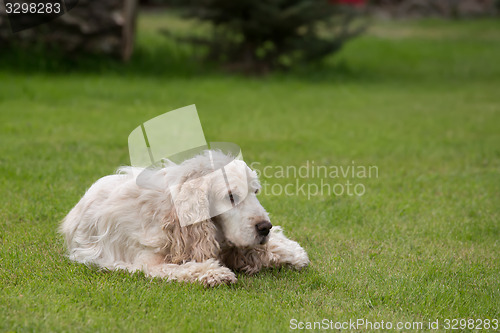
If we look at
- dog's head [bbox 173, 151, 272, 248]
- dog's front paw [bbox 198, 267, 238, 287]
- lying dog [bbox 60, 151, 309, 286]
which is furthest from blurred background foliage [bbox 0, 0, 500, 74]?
dog's front paw [bbox 198, 267, 238, 287]

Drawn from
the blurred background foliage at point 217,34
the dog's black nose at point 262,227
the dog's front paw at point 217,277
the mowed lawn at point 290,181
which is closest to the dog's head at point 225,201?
the dog's black nose at point 262,227

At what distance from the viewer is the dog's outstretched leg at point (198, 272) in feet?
14.4

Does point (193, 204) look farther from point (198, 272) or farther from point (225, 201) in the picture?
point (198, 272)

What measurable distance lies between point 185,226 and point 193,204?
16 centimetres

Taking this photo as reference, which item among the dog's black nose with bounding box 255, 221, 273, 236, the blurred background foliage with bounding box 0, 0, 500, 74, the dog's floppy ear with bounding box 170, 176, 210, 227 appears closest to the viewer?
the dog's black nose with bounding box 255, 221, 273, 236

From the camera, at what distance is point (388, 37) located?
2261 cm

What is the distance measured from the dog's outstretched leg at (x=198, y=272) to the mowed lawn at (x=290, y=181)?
0.08 metres

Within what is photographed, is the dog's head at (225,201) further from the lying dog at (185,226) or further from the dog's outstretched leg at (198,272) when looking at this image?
the dog's outstretched leg at (198,272)

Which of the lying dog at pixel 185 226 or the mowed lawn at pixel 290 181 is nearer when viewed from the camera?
the mowed lawn at pixel 290 181

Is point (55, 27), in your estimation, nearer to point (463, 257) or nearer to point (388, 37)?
point (463, 257)

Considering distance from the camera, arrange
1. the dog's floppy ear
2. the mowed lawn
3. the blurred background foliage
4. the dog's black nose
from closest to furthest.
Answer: the mowed lawn < the dog's black nose < the dog's floppy ear < the blurred background foliage

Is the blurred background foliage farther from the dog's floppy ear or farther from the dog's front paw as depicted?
the dog's front paw

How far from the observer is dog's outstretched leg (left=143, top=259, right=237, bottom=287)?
4379 mm

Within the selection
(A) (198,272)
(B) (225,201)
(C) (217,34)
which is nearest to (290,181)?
(B) (225,201)
